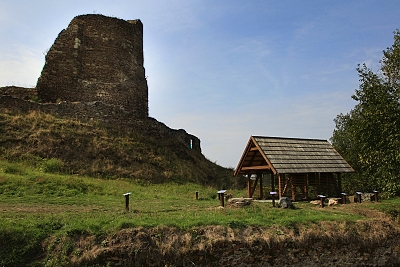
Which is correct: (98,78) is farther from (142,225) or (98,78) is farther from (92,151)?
(142,225)

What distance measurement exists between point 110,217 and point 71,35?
2200cm

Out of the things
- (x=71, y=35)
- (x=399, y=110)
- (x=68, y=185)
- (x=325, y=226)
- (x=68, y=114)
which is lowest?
(x=325, y=226)

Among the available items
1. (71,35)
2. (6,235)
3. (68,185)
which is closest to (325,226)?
(6,235)

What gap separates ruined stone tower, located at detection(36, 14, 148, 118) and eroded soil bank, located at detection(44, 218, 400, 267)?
A: 18826mm

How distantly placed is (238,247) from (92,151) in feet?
47.3

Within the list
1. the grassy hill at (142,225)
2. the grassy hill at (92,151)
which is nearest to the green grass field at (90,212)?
the grassy hill at (142,225)

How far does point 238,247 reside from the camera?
964cm

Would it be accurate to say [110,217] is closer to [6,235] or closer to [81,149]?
[6,235]

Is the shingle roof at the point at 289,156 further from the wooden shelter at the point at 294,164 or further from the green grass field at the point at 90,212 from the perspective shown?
the green grass field at the point at 90,212

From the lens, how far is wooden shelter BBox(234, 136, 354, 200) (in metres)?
16.6

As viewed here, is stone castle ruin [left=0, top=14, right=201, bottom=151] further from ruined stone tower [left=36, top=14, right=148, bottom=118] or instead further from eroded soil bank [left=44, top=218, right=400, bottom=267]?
eroded soil bank [left=44, top=218, right=400, bottom=267]

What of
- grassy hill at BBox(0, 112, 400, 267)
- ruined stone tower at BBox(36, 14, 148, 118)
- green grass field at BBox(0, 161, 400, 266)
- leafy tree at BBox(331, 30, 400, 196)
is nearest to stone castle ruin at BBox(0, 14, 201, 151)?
ruined stone tower at BBox(36, 14, 148, 118)

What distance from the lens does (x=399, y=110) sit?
15.2 metres

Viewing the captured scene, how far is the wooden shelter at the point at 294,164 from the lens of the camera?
1664 centimetres
